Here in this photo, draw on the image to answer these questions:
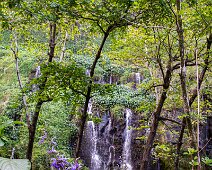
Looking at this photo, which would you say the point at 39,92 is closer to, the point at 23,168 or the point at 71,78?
the point at 71,78

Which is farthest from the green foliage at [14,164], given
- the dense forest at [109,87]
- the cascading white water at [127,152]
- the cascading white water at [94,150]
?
the cascading white water at [94,150]

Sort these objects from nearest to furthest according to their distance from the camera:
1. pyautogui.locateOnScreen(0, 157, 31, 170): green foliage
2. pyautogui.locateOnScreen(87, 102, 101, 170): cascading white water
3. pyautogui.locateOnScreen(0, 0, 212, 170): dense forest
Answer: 1. pyautogui.locateOnScreen(0, 157, 31, 170): green foliage
2. pyautogui.locateOnScreen(0, 0, 212, 170): dense forest
3. pyautogui.locateOnScreen(87, 102, 101, 170): cascading white water

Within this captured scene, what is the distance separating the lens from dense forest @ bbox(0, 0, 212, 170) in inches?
129

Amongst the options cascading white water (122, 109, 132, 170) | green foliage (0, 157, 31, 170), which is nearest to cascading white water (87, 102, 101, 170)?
cascading white water (122, 109, 132, 170)

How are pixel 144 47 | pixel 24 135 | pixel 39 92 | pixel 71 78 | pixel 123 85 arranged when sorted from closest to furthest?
pixel 71 78 < pixel 39 92 < pixel 144 47 < pixel 24 135 < pixel 123 85

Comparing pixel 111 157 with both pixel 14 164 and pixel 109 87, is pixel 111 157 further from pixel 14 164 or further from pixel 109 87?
pixel 14 164

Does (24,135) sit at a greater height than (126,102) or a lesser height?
lesser

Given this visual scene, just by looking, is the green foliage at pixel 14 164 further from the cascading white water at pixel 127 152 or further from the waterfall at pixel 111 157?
the waterfall at pixel 111 157

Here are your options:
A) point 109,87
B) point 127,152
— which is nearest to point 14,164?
point 109,87

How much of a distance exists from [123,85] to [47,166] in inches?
249

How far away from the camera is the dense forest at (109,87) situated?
3271 mm

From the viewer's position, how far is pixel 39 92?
3990 mm

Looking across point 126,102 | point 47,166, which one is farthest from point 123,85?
point 47,166

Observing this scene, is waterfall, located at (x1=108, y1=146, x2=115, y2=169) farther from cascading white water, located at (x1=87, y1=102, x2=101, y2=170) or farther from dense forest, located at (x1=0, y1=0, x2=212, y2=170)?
cascading white water, located at (x1=87, y1=102, x2=101, y2=170)
